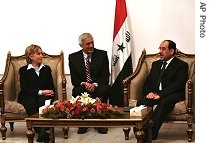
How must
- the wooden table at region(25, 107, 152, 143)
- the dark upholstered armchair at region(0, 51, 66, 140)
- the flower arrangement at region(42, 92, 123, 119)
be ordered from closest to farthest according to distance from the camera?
the wooden table at region(25, 107, 152, 143), the flower arrangement at region(42, 92, 123, 119), the dark upholstered armchair at region(0, 51, 66, 140)

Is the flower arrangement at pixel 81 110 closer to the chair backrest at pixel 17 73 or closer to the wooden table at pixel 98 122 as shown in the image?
the wooden table at pixel 98 122

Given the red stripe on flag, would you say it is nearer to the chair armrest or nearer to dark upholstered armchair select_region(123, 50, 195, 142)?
dark upholstered armchair select_region(123, 50, 195, 142)

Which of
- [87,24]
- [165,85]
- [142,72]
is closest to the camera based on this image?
[165,85]

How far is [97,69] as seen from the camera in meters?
6.68

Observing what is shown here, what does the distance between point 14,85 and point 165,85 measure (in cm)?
232

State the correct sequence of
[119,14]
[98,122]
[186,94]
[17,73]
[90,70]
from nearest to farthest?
[98,122], [186,94], [90,70], [17,73], [119,14]

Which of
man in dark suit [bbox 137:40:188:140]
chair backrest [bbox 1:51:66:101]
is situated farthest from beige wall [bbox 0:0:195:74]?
man in dark suit [bbox 137:40:188:140]

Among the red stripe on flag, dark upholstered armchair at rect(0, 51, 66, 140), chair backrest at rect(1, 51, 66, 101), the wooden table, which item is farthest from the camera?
the red stripe on flag

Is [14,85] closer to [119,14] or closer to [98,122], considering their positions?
[119,14]

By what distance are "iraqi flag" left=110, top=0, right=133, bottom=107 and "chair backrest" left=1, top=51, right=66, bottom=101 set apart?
885 mm

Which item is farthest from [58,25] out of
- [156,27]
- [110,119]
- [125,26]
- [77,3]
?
[110,119]

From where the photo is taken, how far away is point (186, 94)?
234 inches

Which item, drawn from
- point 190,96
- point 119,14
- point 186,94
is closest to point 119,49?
point 119,14

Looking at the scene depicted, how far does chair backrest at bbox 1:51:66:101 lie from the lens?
21.4ft
